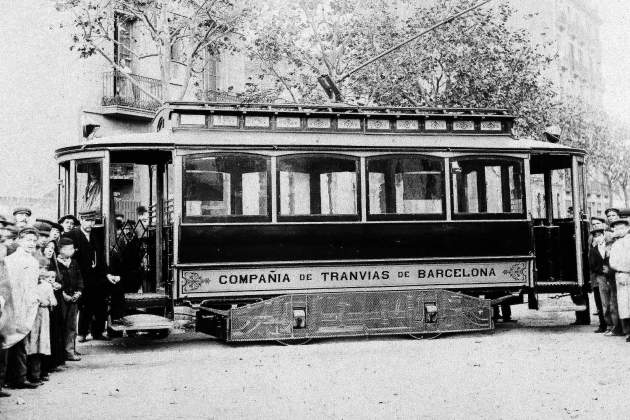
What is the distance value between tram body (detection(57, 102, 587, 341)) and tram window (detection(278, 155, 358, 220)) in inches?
0.7

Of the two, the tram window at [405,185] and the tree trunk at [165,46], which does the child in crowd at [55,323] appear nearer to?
the tram window at [405,185]

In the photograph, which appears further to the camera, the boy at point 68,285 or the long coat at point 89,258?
the long coat at point 89,258

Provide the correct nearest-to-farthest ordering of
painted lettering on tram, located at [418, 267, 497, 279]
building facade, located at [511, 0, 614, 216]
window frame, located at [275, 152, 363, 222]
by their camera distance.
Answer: window frame, located at [275, 152, 363, 222] < painted lettering on tram, located at [418, 267, 497, 279] < building facade, located at [511, 0, 614, 216]

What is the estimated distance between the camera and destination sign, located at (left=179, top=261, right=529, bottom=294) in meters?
10.0

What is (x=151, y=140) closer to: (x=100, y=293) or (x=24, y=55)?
(x=100, y=293)

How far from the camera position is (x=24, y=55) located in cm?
1870

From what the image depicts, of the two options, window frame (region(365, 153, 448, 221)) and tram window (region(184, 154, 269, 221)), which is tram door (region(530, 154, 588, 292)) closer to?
window frame (region(365, 153, 448, 221))

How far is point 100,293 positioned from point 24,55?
36.7 feet

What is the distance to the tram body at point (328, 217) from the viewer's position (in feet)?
32.9

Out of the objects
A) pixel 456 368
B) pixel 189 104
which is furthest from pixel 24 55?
pixel 456 368

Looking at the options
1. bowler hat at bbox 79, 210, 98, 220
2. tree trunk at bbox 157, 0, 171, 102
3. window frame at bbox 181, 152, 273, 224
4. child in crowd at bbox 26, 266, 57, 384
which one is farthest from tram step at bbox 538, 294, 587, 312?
tree trunk at bbox 157, 0, 171, 102

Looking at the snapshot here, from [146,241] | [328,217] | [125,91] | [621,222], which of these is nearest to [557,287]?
[621,222]

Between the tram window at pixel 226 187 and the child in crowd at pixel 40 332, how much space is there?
2725mm

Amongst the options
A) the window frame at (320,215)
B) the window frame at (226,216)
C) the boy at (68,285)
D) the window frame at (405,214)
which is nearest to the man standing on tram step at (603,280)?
the window frame at (405,214)
